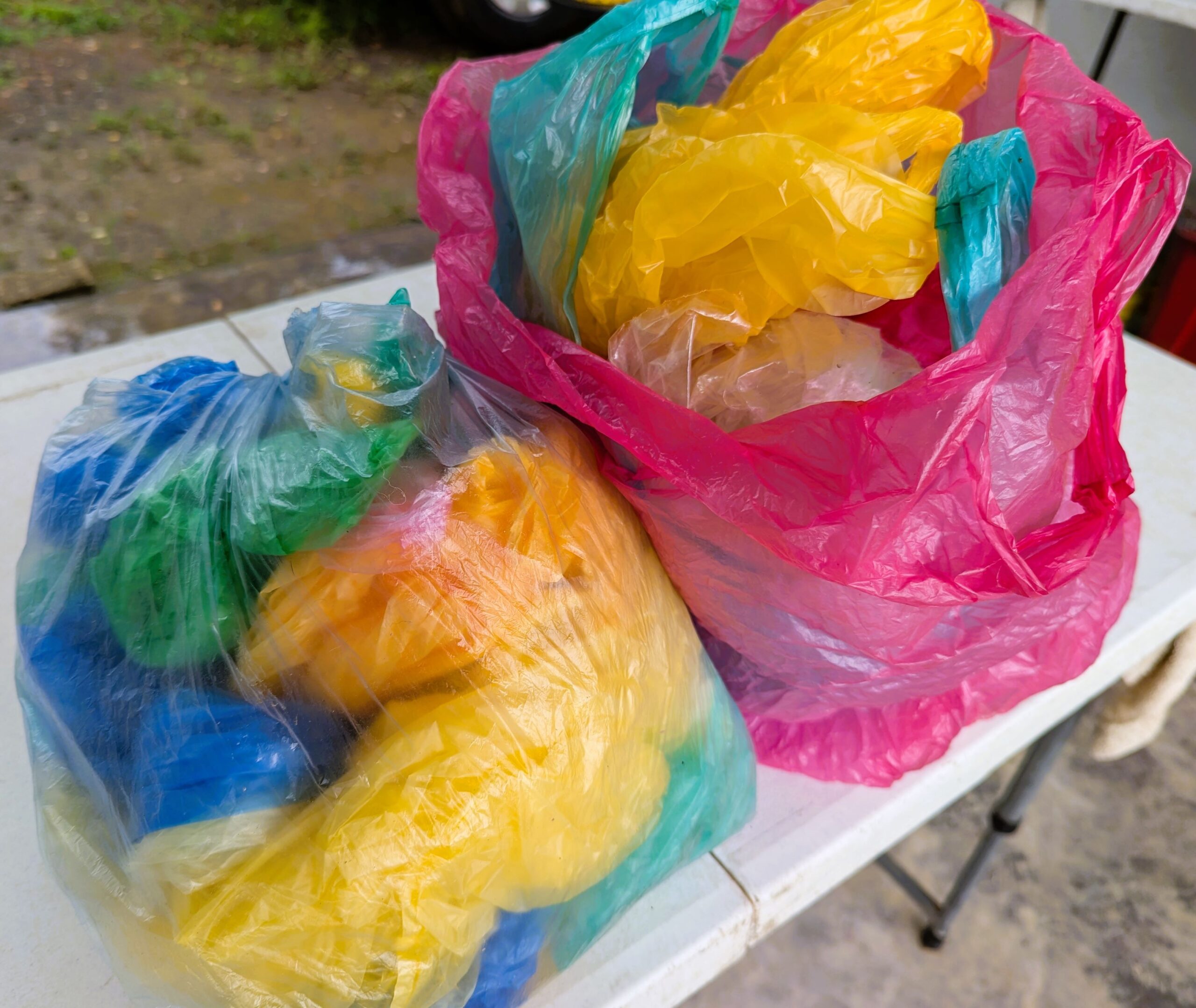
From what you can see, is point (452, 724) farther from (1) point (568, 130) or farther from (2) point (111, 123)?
(2) point (111, 123)

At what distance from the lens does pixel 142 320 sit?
5.68 ft

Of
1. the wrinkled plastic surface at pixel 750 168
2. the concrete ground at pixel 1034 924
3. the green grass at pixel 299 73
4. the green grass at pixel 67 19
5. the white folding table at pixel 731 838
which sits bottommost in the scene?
the concrete ground at pixel 1034 924

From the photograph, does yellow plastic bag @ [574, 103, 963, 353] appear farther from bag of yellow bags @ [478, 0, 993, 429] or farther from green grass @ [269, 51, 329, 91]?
green grass @ [269, 51, 329, 91]

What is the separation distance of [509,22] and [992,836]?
2.68 meters

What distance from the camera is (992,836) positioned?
0.96 m

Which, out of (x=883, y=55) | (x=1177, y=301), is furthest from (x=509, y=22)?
(x=883, y=55)

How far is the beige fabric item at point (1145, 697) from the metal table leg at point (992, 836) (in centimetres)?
5

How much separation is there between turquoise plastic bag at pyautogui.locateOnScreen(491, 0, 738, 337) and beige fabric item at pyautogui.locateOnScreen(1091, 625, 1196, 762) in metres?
0.64

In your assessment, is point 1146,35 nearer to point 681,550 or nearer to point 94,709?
point 681,550

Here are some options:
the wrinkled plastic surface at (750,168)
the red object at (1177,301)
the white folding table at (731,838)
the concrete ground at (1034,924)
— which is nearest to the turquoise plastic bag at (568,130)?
the wrinkled plastic surface at (750,168)

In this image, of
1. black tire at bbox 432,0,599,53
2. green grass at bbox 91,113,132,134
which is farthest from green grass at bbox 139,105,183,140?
black tire at bbox 432,0,599,53

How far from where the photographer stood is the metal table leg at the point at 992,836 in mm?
841

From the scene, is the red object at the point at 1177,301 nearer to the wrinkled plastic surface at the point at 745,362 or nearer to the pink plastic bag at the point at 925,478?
the pink plastic bag at the point at 925,478

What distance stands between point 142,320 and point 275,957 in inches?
66.1
